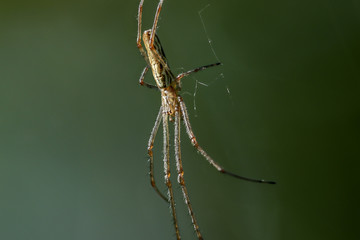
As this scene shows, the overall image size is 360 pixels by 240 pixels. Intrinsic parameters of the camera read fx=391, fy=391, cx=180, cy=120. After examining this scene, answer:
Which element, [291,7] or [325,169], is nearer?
[325,169]

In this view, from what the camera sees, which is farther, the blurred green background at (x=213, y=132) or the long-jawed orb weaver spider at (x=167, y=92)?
the blurred green background at (x=213, y=132)

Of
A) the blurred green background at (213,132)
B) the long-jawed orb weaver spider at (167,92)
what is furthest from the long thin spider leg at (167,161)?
the blurred green background at (213,132)

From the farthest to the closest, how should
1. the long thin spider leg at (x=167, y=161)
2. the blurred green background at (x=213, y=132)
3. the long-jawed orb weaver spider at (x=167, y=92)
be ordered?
1. the blurred green background at (x=213, y=132)
2. the long thin spider leg at (x=167, y=161)
3. the long-jawed orb weaver spider at (x=167, y=92)

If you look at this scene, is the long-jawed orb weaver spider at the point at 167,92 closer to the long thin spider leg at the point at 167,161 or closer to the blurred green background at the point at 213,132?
the long thin spider leg at the point at 167,161

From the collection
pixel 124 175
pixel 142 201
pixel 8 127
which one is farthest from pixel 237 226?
pixel 8 127

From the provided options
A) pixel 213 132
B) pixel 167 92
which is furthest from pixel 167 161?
pixel 213 132

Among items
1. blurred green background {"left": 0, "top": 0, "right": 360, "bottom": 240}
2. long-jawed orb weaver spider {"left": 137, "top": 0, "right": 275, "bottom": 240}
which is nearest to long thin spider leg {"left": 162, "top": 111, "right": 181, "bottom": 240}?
long-jawed orb weaver spider {"left": 137, "top": 0, "right": 275, "bottom": 240}

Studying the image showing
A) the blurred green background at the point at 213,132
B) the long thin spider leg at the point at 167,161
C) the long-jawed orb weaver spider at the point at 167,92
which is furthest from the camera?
the blurred green background at the point at 213,132

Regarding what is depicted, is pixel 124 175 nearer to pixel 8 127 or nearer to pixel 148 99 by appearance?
pixel 148 99

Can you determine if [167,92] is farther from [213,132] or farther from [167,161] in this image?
[213,132]

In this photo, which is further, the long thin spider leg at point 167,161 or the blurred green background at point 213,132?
the blurred green background at point 213,132
